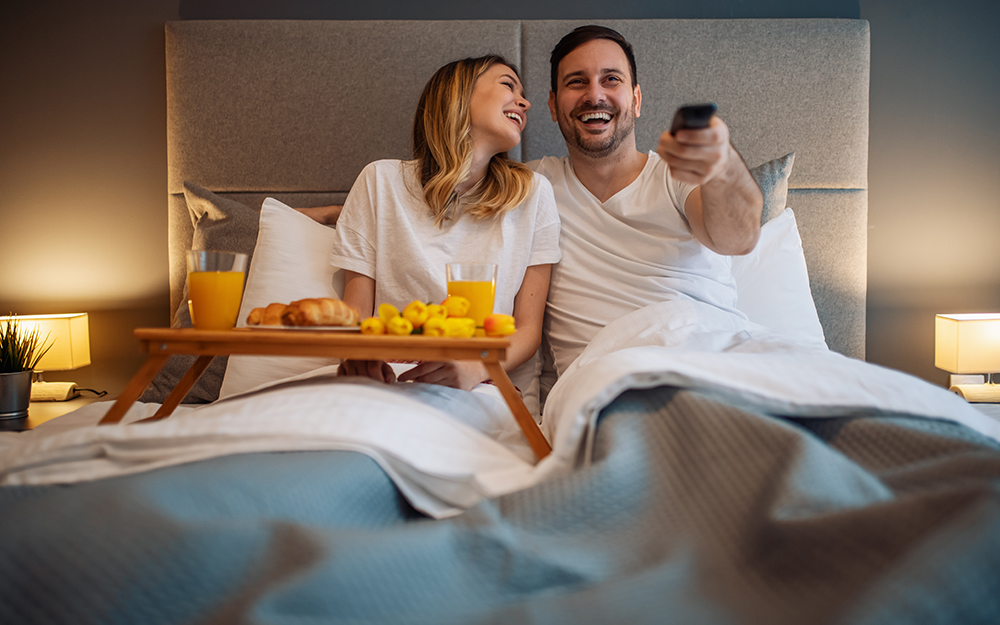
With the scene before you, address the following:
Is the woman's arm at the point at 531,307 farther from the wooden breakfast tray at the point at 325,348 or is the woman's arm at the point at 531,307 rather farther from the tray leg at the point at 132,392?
the tray leg at the point at 132,392

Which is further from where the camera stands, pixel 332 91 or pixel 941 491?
pixel 332 91

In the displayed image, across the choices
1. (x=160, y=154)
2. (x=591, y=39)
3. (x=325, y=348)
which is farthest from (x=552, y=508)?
(x=160, y=154)

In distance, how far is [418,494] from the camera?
0.82 meters

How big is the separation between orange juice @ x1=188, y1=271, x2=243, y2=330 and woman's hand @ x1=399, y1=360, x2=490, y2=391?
0.35 m

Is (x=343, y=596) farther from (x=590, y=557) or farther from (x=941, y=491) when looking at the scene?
(x=941, y=491)

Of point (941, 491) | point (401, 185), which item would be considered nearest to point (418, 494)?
point (941, 491)

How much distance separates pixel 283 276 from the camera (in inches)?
60.5

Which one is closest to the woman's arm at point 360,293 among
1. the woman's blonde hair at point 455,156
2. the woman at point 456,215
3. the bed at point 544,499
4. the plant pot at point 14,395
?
the woman at point 456,215

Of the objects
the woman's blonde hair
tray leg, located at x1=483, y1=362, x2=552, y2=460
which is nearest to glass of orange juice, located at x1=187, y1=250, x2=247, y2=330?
tray leg, located at x1=483, y1=362, x2=552, y2=460

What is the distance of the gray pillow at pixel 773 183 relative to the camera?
71.6 inches

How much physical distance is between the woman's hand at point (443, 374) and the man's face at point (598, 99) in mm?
776

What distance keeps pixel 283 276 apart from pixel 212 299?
524 mm

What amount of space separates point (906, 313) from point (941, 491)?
6.56 ft

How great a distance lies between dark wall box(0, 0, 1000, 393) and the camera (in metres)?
2.16
